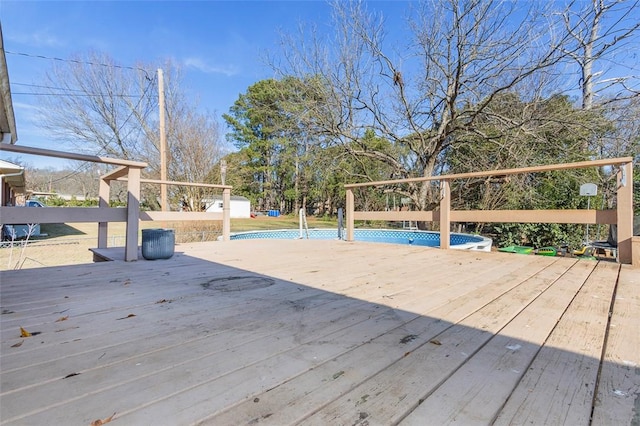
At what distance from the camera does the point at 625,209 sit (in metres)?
2.64

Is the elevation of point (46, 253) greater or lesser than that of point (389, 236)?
lesser

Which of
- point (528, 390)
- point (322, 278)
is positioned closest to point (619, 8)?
point (322, 278)

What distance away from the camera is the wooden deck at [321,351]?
30.3 inches

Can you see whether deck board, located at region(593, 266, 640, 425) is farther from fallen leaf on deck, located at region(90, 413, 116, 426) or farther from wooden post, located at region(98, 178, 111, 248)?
wooden post, located at region(98, 178, 111, 248)

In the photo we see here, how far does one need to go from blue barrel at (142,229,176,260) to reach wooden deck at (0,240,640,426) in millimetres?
796

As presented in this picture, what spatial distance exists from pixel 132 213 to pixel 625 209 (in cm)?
425

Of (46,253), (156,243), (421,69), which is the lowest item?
(46,253)

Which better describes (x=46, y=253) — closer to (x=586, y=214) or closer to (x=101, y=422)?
(x=101, y=422)

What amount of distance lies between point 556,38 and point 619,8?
2.86ft

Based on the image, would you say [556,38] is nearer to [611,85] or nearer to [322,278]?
[611,85]

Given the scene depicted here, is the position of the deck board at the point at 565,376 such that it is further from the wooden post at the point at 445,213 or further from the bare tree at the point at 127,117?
the bare tree at the point at 127,117

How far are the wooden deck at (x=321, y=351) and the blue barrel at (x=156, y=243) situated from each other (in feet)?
2.61

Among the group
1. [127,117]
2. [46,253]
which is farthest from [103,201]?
[127,117]

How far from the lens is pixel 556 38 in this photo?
18.4 ft
